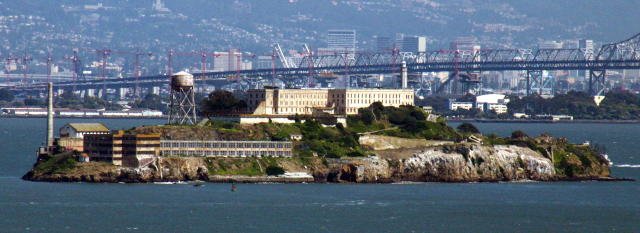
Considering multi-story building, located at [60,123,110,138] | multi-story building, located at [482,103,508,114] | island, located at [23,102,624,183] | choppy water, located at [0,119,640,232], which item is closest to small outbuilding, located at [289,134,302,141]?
island, located at [23,102,624,183]

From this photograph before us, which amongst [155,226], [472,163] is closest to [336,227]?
[155,226]

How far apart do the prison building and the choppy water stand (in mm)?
3665

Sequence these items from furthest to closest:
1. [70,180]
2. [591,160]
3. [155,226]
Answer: [591,160]
[70,180]
[155,226]

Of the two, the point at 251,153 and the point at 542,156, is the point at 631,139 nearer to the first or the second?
the point at 542,156

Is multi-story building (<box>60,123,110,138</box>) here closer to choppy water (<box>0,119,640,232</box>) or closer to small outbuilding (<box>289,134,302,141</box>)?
choppy water (<box>0,119,640,232</box>)

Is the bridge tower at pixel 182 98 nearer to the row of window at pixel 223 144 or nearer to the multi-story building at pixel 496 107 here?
the row of window at pixel 223 144

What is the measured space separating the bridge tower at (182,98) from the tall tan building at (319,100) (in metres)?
4.00

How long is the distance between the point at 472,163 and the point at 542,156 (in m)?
4.80

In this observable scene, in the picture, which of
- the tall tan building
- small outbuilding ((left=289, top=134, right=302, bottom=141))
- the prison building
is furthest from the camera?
the tall tan building

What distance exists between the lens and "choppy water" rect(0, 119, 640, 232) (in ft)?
202

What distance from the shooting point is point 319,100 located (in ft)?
317

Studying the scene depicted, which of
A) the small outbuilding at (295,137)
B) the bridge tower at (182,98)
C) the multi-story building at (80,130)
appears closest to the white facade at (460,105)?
the bridge tower at (182,98)

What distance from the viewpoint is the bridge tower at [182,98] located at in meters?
87.9

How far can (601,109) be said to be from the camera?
186 meters
